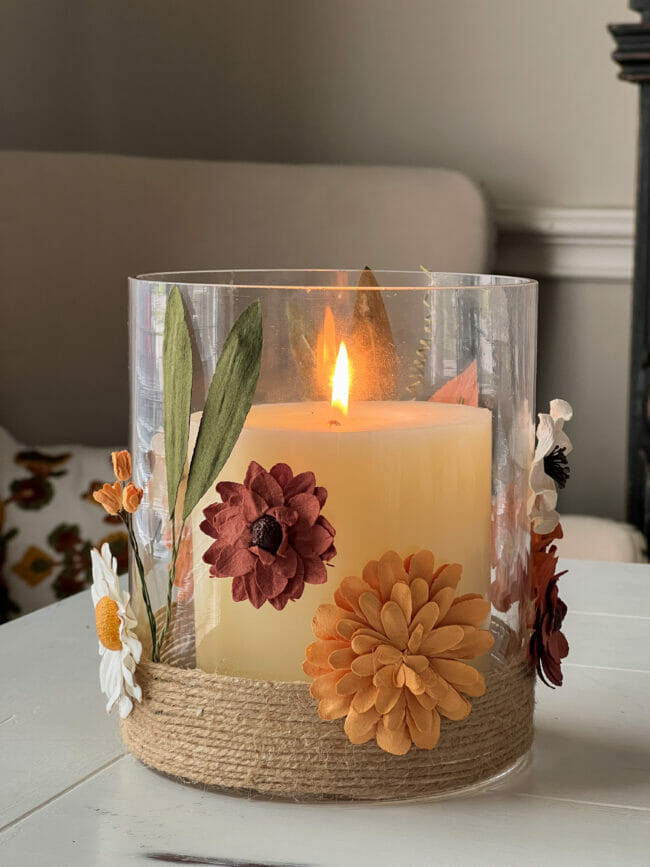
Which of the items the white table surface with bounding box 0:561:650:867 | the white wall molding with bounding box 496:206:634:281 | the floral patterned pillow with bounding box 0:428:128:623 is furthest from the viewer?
the white wall molding with bounding box 496:206:634:281

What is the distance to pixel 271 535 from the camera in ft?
1.25

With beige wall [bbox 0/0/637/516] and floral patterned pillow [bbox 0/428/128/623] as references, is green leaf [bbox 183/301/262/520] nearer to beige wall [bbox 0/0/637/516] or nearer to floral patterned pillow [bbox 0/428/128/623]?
floral patterned pillow [bbox 0/428/128/623]

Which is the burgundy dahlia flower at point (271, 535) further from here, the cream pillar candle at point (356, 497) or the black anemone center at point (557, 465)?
the black anemone center at point (557, 465)

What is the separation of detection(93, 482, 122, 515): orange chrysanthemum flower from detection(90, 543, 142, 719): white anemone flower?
17 millimetres

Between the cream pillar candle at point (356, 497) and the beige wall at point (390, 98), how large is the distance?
4.22 feet

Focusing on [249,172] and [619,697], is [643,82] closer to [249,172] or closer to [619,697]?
[249,172]

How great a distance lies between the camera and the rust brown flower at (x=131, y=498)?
431mm

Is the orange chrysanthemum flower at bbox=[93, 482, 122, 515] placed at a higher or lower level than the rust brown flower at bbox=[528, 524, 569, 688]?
higher

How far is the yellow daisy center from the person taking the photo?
440 millimetres

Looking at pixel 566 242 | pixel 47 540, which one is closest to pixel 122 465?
pixel 47 540

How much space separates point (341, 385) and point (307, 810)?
0.49 ft

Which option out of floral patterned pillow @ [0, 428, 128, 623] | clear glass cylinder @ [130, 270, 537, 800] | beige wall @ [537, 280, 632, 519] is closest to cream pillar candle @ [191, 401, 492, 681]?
clear glass cylinder @ [130, 270, 537, 800]

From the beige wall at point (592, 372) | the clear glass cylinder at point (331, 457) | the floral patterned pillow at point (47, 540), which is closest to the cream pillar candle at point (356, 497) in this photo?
the clear glass cylinder at point (331, 457)

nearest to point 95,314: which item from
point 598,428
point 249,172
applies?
point 249,172
